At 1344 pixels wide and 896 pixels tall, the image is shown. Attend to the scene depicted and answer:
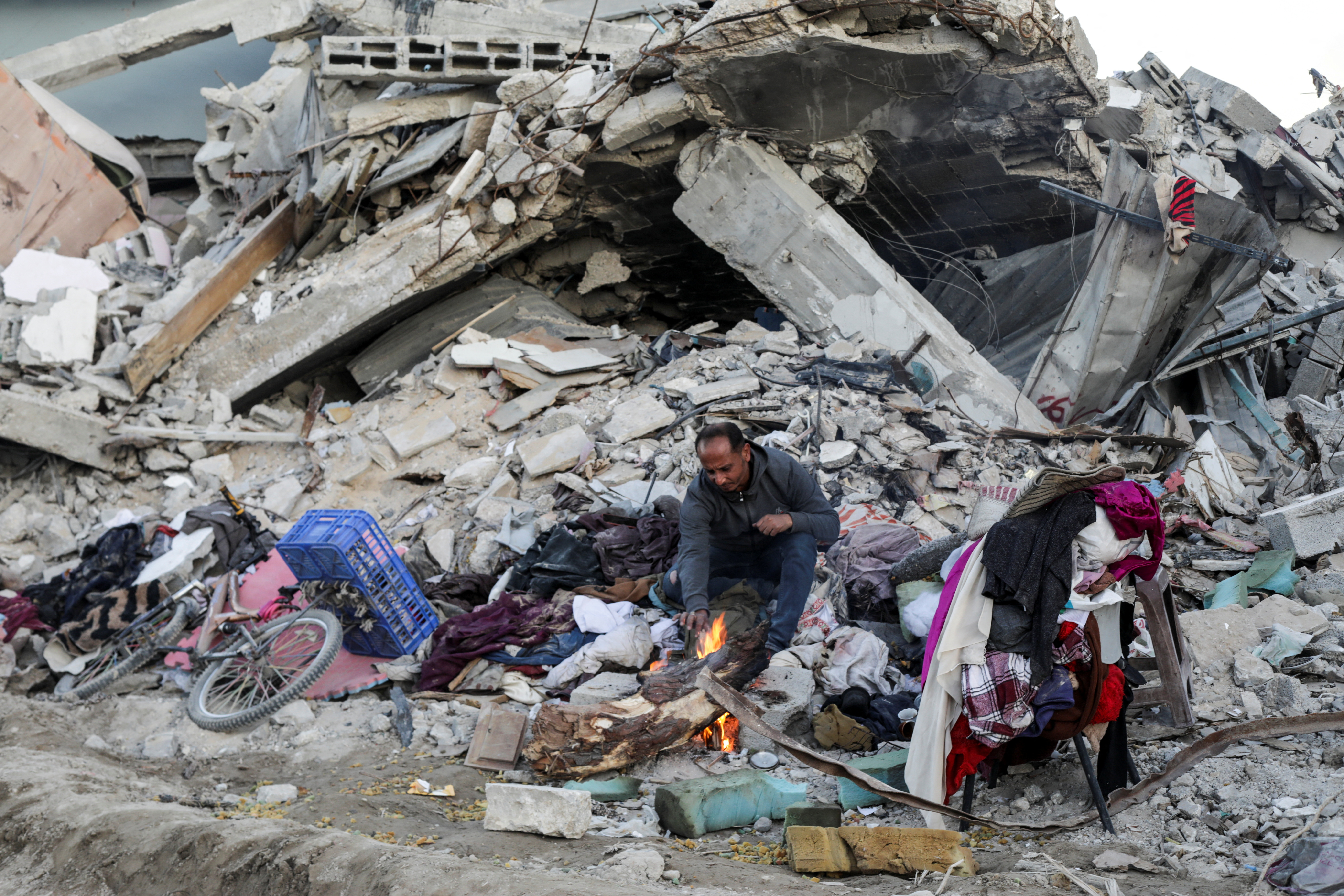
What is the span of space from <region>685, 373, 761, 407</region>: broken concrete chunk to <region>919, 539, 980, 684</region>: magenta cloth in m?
4.16

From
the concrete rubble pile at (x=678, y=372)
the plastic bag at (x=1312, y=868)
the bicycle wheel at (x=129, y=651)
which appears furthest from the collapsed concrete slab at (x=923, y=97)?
the plastic bag at (x=1312, y=868)

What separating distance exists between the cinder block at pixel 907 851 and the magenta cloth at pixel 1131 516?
1.02m

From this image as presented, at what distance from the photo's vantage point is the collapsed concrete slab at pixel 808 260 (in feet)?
25.2

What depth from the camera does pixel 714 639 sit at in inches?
165

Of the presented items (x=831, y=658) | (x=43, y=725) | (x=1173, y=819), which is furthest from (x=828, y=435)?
(x=43, y=725)

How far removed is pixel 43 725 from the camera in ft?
14.8

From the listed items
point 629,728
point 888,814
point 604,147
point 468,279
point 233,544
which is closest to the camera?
point 888,814

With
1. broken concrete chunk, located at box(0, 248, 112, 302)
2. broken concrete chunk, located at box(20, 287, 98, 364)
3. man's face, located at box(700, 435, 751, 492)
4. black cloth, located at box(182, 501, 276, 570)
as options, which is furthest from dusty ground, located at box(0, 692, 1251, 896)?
broken concrete chunk, located at box(0, 248, 112, 302)

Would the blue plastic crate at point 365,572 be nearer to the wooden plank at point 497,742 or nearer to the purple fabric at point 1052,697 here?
the wooden plank at point 497,742

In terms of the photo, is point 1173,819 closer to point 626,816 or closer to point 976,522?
point 976,522

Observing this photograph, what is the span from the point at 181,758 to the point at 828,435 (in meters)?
4.53

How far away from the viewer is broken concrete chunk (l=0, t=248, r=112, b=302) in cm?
897

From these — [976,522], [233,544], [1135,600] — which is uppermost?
[976,522]

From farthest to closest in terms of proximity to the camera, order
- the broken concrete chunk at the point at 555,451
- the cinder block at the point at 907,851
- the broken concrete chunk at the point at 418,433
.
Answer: the broken concrete chunk at the point at 418,433 → the broken concrete chunk at the point at 555,451 → the cinder block at the point at 907,851
